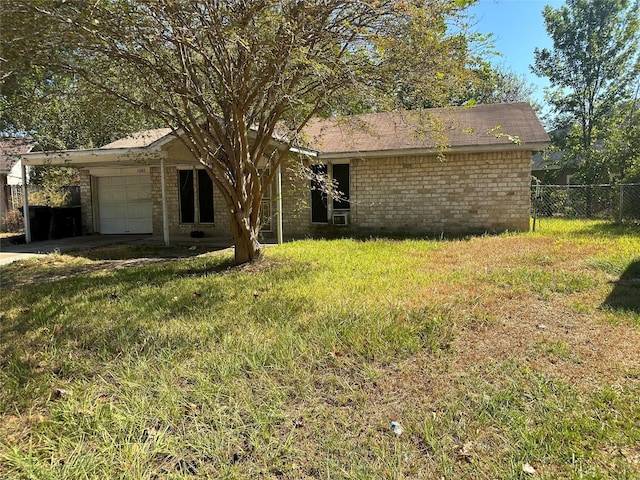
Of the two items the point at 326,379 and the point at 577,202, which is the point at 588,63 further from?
the point at 326,379

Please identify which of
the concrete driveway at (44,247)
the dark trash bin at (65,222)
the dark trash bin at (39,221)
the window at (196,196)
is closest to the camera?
the concrete driveway at (44,247)

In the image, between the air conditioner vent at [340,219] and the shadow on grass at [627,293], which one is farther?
the air conditioner vent at [340,219]

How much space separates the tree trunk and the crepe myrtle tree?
0.02m

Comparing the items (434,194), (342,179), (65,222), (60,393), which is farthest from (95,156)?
(60,393)

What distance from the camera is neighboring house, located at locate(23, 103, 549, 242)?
1152 cm

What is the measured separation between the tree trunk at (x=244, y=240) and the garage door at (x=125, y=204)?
888 cm

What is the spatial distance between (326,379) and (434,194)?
10.1 m

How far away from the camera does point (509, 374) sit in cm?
322

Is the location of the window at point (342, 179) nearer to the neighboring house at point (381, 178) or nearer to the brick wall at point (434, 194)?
the neighboring house at point (381, 178)

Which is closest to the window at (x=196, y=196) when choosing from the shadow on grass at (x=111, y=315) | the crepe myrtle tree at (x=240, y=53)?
the crepe myrtle tree at (x=240, y=53)

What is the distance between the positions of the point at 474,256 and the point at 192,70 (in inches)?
240

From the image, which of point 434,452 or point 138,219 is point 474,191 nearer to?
point 434,452

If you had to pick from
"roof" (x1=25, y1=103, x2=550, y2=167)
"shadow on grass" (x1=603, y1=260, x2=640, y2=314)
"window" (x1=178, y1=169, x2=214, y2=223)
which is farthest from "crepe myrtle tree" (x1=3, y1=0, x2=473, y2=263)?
"window" (x1=178, y1=169, x2=214, y2=223)

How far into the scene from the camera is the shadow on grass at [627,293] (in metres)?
4.67
